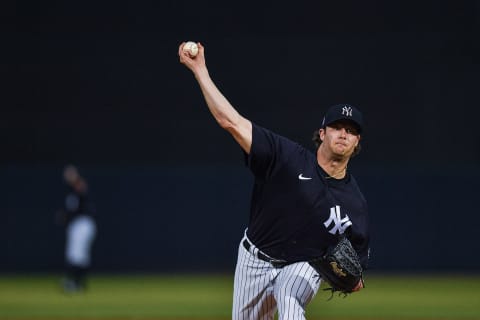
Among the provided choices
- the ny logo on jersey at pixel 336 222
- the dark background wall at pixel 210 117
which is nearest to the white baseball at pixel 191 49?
the ny logo on jersey at pixel 336 222

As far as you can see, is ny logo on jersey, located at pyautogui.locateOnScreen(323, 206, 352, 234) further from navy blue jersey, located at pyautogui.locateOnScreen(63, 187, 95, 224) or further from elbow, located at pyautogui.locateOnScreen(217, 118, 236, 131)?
navy blue jersey, located at pyautogui.locateOnScreen(63, 187, 95, 224)

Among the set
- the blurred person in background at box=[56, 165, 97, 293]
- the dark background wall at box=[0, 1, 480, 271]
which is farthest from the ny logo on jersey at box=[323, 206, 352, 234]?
the dark background wall at box=[0, 1, 480, 271]

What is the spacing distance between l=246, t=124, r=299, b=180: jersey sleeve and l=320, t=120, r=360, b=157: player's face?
199 mm

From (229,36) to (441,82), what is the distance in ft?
11.9

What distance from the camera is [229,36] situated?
16203mm

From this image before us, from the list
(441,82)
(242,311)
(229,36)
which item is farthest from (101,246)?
(242,311)

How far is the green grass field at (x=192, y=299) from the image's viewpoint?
34.2ft

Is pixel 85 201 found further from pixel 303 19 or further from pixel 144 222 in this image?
pixel 303 19

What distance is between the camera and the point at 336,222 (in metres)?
5.10

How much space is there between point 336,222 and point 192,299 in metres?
7.37

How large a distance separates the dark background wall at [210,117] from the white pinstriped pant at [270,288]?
10.4 meters

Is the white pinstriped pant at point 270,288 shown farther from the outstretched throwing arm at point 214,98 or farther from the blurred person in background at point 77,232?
the blurred person in background at point 77,232

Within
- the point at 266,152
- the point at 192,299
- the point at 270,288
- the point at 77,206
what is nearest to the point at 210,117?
the point at 77,206

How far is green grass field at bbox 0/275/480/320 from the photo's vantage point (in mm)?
10430
